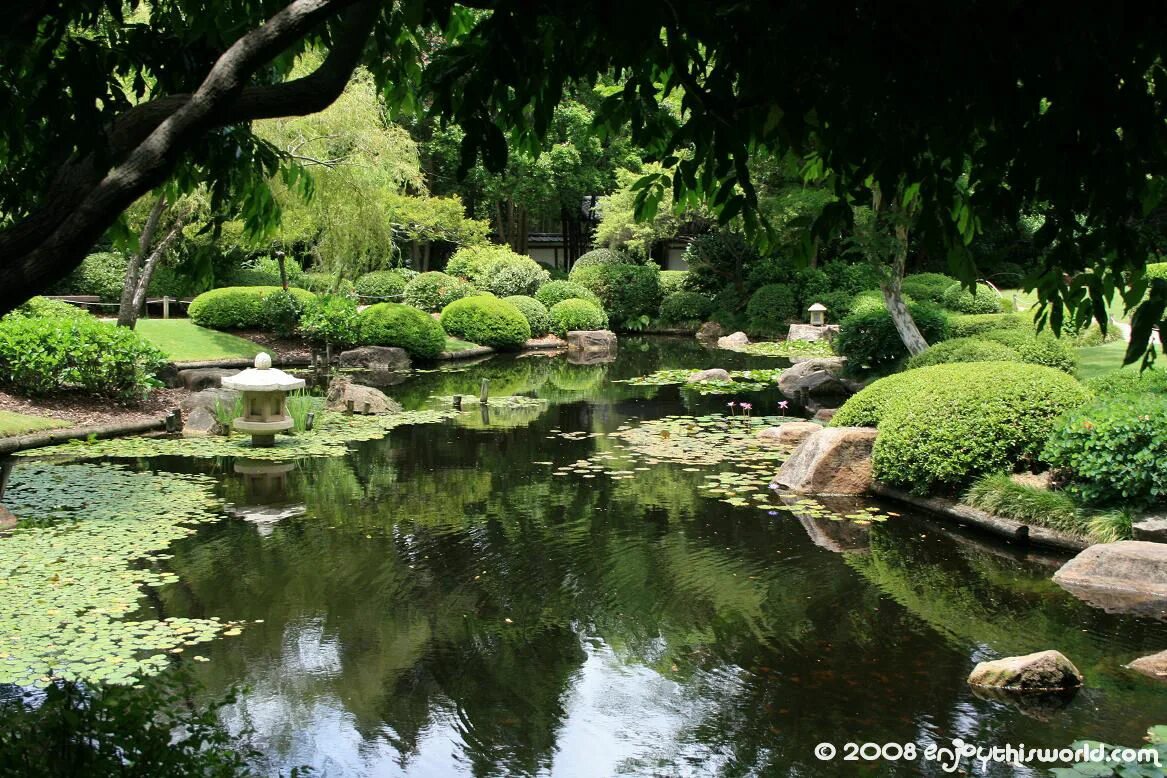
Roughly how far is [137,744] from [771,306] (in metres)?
26.8

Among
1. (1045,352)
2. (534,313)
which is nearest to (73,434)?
(1045,352)

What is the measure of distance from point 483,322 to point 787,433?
1383cm

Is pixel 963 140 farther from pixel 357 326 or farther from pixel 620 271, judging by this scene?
pixel 620 271

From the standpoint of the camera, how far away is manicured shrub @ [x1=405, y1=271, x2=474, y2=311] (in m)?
27.8

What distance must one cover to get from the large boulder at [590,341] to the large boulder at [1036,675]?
68.6 feet

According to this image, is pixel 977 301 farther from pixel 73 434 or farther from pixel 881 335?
pixel 73 434

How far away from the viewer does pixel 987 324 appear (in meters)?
16.8

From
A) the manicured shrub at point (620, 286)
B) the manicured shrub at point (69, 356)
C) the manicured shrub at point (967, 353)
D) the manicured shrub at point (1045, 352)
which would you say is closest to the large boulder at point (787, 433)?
the manicured shrub at point (967, 353)

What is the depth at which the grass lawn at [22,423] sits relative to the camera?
40.3 feet

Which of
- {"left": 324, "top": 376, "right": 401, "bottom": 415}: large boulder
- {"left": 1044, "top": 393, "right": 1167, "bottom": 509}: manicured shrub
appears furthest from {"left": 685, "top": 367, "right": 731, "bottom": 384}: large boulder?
{"left": 1044, "top": 393, "right": 1167, "bottom": 509}: manicured shrub

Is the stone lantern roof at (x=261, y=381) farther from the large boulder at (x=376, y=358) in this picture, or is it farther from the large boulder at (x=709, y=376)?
the large boulder at (x=376, y=358)

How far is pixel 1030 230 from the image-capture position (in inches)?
1135

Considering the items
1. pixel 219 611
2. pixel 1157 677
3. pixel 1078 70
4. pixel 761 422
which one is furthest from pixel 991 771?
pixel 761 422

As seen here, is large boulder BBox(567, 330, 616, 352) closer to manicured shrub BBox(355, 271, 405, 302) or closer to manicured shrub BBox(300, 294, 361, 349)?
manicured shrub BBox(355, 271, 405, 302)
